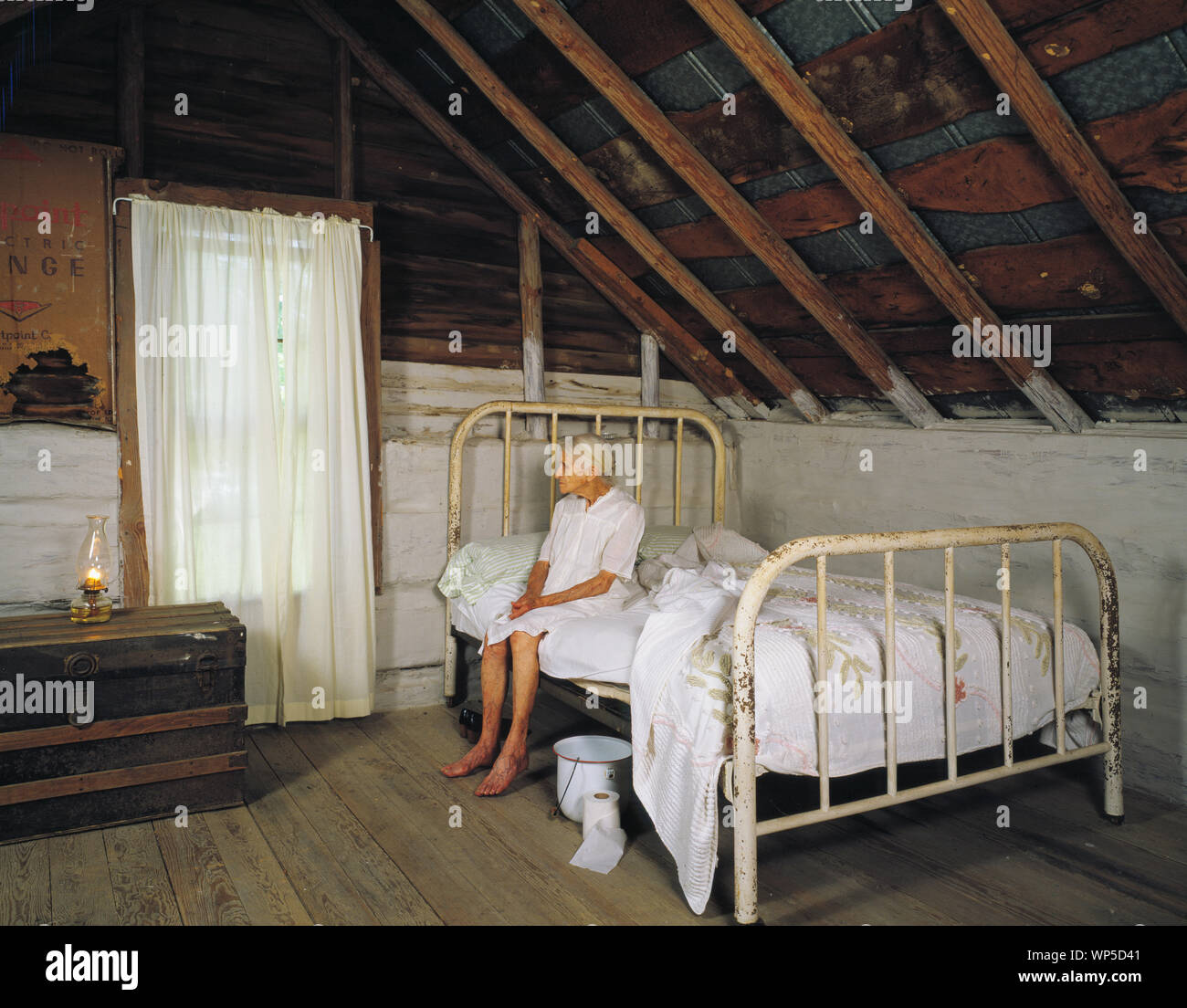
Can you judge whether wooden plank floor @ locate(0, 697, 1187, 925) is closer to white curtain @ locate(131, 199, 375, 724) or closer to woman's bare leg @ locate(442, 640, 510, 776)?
woman's bare leg @ locate(442, 640, 510, 776)

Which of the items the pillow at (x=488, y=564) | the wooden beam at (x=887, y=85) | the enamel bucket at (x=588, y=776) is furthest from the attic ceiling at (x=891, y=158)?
the enamel bucket at (x=588, y=776)

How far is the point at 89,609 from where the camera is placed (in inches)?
117

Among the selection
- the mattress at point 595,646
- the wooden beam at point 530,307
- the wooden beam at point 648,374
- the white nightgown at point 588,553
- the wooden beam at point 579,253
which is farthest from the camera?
the wooden beam at point 648,374

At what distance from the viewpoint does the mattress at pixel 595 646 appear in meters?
2.82

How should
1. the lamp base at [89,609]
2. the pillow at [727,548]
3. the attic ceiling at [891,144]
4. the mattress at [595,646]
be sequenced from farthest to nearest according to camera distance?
the pillow at [727,548]
the lamp base at [89,609]
the mattress at [595,646]
the attic ceiling at [891,144]

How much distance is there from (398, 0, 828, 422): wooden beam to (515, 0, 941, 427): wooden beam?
475 millimetres

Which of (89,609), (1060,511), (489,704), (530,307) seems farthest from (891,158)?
(89,609)

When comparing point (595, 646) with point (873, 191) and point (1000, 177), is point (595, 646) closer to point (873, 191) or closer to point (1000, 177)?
point (873, 191)

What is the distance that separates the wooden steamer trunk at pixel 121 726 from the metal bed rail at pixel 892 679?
5.43ft

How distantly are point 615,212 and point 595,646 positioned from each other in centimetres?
186

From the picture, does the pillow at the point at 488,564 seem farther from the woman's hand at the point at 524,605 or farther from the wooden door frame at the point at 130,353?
the wooden door frame at the point at 130,353

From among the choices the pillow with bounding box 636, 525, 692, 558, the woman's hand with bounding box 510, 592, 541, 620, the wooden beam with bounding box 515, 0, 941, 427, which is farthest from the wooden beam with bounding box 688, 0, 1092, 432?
the woman's hand with bounding box 510, 592, 541, 620
